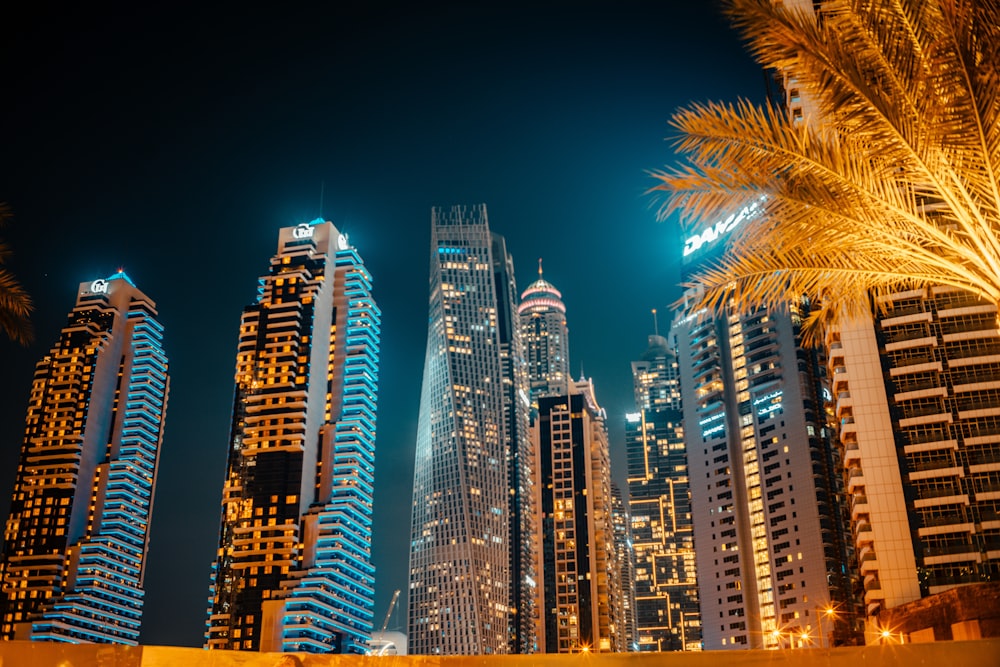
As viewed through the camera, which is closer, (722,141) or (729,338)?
(722,141)

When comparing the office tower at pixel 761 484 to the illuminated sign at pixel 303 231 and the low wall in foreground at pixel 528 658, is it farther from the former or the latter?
the low wall in foreground at pixel 528 658

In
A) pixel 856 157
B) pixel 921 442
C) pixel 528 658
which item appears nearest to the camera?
pixel 528 658

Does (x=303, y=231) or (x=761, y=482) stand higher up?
(x=303, y=231)

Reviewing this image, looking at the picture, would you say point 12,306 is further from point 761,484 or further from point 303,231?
point 303,231

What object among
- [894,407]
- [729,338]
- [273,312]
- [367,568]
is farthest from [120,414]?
[894,407]

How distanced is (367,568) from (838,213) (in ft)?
551

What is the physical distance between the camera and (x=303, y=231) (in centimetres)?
19000

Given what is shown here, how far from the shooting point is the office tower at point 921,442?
6662 centimetres

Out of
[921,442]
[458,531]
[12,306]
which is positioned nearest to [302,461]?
[458,531]

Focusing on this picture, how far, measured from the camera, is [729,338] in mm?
157000

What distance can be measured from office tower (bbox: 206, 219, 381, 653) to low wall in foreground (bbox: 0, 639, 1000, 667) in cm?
14715

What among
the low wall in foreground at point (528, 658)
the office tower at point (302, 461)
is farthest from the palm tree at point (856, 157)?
the office tower at point (302, 461)

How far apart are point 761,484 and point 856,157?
132 meters

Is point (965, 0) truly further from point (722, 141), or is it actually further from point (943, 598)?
point (943, 598)
